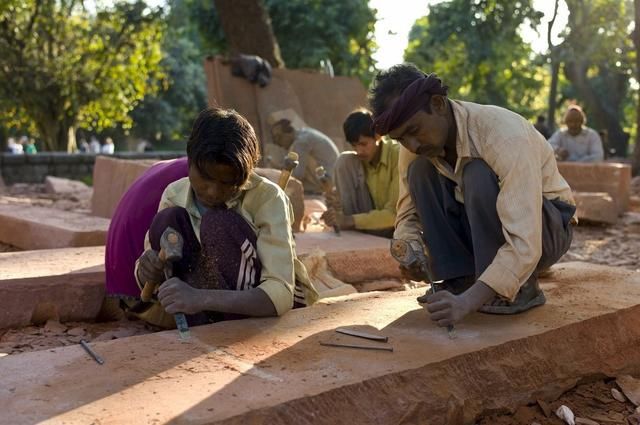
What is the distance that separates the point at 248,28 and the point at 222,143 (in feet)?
27.2

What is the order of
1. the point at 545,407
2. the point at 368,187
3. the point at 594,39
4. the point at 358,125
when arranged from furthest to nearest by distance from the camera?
1. the point at 594,39
2. the point at 368,187
3. the point at 358,125
4. the point at 545,407

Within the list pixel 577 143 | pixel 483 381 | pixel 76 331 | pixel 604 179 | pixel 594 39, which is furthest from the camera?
pixel 594 39

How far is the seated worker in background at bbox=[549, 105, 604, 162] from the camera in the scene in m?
9.23

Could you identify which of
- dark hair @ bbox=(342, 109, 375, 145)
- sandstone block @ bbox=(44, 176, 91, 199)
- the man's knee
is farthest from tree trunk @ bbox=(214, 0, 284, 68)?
the man's knee

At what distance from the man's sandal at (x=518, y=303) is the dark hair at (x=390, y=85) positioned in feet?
2.51

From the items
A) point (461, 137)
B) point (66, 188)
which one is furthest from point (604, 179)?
point (66, 188)

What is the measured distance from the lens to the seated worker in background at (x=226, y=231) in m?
2.60

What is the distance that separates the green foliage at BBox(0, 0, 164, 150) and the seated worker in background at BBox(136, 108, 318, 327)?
46.7 feet

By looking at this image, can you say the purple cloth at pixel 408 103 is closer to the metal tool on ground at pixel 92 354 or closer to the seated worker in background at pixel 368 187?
the metal tool on ground at pixel 92 354

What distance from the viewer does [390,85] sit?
2.71 m

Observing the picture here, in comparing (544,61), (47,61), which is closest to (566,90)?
(544,61)

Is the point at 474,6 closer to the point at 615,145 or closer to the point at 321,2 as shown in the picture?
the point at 321,2

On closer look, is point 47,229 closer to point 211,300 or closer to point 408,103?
point 211,300

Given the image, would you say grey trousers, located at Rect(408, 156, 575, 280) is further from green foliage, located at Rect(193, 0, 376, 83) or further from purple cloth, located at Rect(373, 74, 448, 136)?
green foliage, located at Rect(193, 0, 376, 83)
